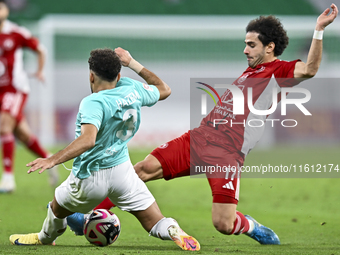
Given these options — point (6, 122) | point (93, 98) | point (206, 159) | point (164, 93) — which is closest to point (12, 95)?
point (6, 122)

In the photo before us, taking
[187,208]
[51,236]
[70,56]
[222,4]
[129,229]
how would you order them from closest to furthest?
1. [51,236]
2. [129,229]
3. [187,208]
4. [70,56]
5. [222,4]

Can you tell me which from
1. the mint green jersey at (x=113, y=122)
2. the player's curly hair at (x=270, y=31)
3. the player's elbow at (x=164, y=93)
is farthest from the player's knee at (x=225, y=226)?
the player's curly hair at (x=270, y=31)

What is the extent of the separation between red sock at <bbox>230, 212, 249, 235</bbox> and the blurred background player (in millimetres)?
4851

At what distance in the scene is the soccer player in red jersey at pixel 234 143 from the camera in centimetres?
479

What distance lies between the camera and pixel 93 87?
161 inches

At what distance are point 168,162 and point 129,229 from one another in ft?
3.77

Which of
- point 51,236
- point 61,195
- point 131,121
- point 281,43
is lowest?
point 51,236

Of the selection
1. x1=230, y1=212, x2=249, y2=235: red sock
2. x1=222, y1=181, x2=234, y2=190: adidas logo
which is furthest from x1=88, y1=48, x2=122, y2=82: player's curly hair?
x1=230, y1=212, x2=249, y2=235: red sock

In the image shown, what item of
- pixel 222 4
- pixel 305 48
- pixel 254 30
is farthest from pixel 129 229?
pixel 222 4

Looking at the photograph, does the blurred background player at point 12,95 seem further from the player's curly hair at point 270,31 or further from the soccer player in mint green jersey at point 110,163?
the player's curly hair at point 270,31

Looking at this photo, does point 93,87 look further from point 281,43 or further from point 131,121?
point 281,43

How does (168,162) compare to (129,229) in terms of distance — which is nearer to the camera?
(168,162)

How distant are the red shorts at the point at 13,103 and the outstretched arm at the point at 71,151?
5.49m

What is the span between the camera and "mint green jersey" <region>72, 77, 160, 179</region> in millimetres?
3920
